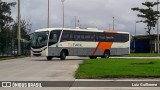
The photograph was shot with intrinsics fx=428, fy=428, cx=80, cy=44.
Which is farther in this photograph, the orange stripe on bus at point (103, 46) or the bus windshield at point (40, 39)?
the orange stripe on bus at point (103, 46)

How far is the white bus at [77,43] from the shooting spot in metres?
38.9

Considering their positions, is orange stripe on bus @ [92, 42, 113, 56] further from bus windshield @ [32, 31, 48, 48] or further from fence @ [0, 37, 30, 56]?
fence @ [0, 37, 30, 56]

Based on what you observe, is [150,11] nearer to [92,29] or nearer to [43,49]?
[92,29]

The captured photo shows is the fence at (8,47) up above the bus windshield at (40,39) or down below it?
below

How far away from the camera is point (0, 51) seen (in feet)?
151

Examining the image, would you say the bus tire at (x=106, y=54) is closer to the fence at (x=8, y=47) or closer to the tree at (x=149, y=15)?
the fence at (x=8, y=47)

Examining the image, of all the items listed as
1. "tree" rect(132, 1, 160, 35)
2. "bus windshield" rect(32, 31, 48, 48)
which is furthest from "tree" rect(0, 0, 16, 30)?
"bus windshield" rect(32, 31, 48, 48)

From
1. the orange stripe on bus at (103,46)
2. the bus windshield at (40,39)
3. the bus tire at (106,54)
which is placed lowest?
the bus tire at (106,54)

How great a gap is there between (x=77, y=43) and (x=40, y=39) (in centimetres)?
401

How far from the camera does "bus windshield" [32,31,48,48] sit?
38.8 meters

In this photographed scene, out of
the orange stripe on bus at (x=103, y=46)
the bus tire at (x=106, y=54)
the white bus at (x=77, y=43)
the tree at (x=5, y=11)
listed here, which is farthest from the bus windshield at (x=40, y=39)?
the tree at (x=5, y=11)

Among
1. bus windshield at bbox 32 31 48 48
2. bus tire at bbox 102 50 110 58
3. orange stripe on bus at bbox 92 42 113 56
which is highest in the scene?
bus windshield at bbox 32 31 48 48

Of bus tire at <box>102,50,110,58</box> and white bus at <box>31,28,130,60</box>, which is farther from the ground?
white bus at <box>31,28,130,60</box>

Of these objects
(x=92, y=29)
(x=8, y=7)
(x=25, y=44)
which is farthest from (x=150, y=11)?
(x=92, y=29)
